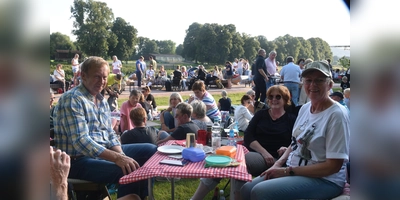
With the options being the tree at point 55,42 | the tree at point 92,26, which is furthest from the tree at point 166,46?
the tree at point 55,42

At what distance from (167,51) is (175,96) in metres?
88.9

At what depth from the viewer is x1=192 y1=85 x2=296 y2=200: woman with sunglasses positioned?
3158 millimetres

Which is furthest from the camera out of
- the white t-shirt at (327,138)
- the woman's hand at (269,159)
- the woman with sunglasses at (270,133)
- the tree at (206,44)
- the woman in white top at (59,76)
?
the tree at (206,44)

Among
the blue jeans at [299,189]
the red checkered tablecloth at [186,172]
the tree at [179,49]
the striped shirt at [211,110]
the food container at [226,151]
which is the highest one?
the tree at [179,49]

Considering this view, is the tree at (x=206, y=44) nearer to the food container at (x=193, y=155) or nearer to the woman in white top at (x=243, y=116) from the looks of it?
the woman in white top at (x=243, y=116)

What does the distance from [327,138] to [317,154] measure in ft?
0.58

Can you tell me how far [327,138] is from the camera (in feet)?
7.11

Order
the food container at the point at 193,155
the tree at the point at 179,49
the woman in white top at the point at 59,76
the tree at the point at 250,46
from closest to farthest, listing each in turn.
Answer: the food container at the point at 193,155
the woman in white top at the point at 59,76
the tree at the point at 250,46
the tree at the point at 179,49

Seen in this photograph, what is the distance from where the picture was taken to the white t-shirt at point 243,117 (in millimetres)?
5039

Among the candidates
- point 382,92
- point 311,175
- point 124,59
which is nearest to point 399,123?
point 382,92

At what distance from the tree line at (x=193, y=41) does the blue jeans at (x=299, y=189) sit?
38824 millimetres

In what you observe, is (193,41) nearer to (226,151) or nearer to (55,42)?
(226,151)

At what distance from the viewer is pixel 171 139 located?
136 inches

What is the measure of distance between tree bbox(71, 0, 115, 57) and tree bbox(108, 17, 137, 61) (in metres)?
4.73
